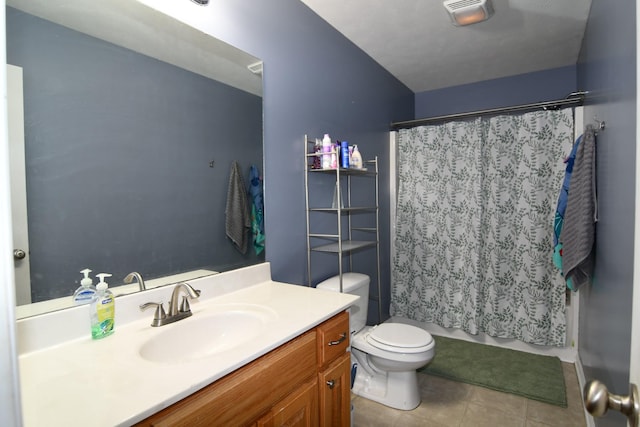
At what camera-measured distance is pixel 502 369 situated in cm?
241

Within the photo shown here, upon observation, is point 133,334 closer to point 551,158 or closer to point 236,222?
point 236,222

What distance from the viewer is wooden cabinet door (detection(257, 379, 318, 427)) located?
1.02 metres

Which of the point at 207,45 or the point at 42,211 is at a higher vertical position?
the point at 207,45

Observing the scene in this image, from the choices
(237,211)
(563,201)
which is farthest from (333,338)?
(563,201)

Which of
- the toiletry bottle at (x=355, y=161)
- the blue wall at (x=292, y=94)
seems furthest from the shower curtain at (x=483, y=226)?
the toiletry bottle at (x=355, y=161)

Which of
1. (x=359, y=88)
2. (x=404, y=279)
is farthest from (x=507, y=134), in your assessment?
(x=404, y=279)

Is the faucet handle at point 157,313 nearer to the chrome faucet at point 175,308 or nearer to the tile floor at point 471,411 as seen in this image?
Result: the chrome faucet at point 175,308

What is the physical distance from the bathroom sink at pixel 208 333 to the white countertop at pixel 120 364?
25mm

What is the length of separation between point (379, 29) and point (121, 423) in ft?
7.86

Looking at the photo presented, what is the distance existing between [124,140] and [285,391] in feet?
3.35

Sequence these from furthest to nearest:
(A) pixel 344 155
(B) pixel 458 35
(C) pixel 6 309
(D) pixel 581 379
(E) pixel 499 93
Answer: (E) pixel 499 93 < (B) pixel 458 35 < (D) pixel 581 379 < (A) pixel 344 155 < (C) pixel 6 309

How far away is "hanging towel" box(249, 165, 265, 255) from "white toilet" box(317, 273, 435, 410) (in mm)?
532

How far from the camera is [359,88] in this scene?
254cm

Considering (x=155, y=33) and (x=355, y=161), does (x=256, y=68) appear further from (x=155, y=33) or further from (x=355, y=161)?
(x=355, y=161)
